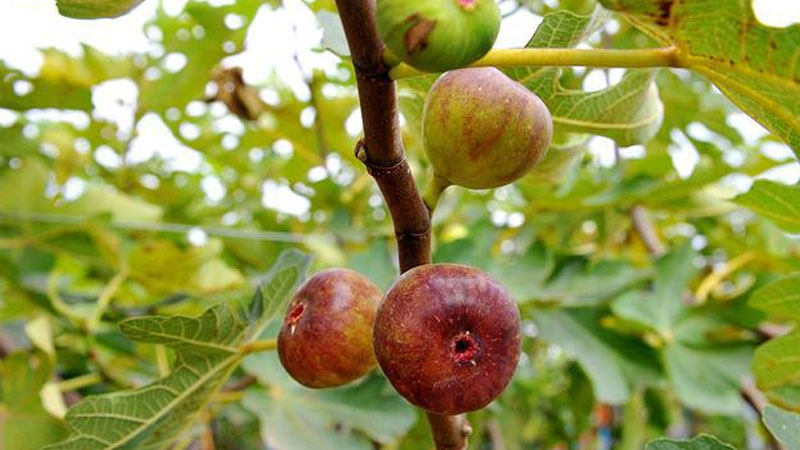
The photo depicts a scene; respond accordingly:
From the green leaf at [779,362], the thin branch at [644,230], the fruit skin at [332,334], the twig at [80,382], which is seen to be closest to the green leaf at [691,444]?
the fruit skin at [332,334]

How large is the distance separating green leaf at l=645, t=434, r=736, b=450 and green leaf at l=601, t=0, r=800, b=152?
0.95ft

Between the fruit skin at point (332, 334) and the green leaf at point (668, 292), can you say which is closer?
the fruit skin at point (332, 334)

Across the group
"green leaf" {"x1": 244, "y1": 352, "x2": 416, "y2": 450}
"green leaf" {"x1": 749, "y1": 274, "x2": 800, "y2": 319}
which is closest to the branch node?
"green leaf" {"x1": 749, "y1": 274, "x2": 800, "y2": 319}

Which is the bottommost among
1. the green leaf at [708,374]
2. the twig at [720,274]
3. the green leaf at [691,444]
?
the twig at [720,274]

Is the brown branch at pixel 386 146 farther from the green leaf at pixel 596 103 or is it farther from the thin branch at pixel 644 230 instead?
the thin branch at pixel 644 230

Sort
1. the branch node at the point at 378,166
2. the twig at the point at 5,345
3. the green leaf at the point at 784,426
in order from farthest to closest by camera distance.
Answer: the twig at the point at 5,345
the green leaf at the point at 784,426
the branch node at the point at 378,166

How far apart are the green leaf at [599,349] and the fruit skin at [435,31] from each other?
117 centimetres

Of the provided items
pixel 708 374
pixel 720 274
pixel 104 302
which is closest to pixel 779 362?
pixel 708 374

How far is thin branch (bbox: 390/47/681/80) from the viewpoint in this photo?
0.58 m

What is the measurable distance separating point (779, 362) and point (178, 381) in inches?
31.4

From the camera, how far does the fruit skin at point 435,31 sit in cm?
53

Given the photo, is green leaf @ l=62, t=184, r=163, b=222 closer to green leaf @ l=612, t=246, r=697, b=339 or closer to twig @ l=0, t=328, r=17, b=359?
twig @ l=0, t=328, r=17, b=359

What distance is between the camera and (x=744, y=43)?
0.60 m

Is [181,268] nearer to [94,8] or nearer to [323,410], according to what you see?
[323,410]
